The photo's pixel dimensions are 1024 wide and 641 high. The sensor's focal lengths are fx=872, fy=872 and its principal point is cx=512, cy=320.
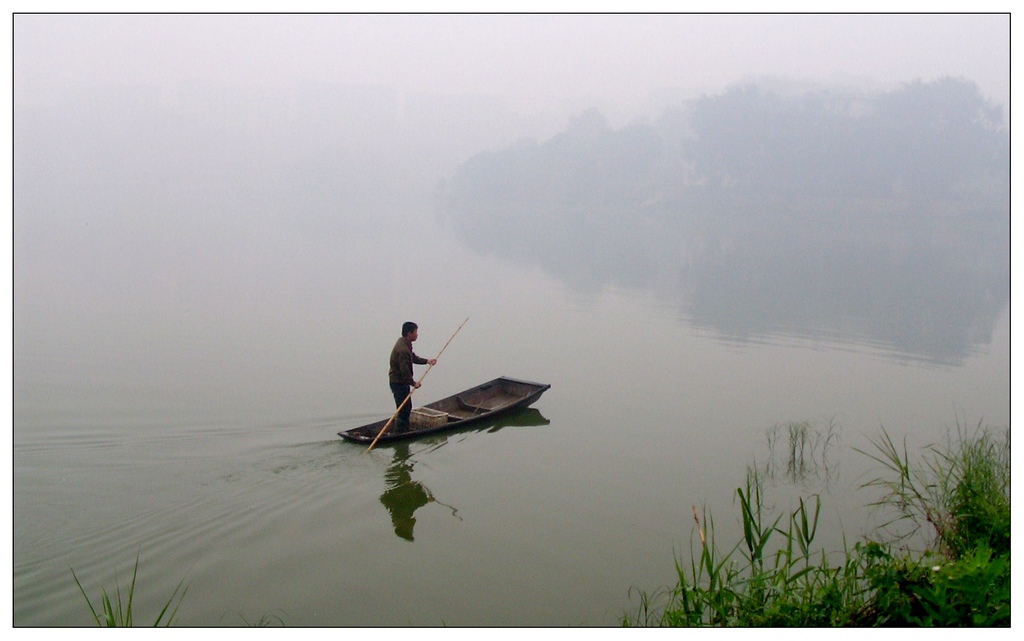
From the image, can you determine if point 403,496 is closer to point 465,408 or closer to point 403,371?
point 403,371

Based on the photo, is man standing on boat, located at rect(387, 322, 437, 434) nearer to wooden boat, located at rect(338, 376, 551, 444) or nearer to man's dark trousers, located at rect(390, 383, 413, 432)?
man's dark trousers, located at rect(390, 383, 413, 432)

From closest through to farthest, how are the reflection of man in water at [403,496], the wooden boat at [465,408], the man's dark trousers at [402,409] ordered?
the reflection of man in water at [403,496]
the wooden boat at [465,408]
the man's dark trousers at [402,409]

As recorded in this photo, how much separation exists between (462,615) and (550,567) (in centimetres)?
98

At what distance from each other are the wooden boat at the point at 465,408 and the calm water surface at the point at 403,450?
176 millimetres

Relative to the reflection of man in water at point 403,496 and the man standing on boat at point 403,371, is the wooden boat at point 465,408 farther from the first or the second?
the reflection of man in water at point 403,496

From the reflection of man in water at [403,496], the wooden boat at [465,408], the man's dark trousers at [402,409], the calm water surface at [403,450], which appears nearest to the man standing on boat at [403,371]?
the man's dark trousers at [402,409]

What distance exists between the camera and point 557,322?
18500 mm

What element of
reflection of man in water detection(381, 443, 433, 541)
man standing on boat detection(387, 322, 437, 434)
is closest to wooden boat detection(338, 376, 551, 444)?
man standing on boat detection(387, 322, 437, 434)

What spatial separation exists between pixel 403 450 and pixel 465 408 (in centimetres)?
173

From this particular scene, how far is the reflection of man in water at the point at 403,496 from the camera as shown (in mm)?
7496

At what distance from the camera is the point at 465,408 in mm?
10688

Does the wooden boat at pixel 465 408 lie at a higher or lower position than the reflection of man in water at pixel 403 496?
higher

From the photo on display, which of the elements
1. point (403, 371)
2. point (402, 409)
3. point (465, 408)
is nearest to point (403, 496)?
point (402, 409)

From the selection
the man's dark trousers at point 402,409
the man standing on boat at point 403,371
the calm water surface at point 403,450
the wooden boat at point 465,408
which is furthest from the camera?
the man standing on boat at point 403,371
